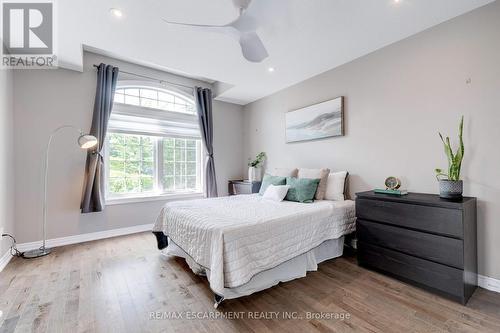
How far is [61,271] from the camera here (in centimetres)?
236

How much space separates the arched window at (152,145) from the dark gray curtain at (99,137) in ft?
0.74

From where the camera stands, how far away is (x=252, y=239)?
1820mm

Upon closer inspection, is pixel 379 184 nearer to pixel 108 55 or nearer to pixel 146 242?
pixel 146 242

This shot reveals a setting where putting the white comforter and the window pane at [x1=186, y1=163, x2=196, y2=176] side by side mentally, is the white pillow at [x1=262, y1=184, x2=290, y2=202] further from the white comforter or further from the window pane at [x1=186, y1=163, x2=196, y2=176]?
the window pane at [x1=186, y1=163, x2=196, y2=176]

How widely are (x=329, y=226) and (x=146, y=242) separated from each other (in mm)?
2653

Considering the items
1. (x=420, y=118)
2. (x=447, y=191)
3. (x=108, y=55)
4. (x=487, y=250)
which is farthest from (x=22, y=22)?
(x=487, y=250)

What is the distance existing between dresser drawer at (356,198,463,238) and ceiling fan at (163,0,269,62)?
1.96 meters

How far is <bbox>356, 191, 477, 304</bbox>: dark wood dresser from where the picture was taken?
1.77m

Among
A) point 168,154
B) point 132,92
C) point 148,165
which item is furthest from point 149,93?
point 148,165

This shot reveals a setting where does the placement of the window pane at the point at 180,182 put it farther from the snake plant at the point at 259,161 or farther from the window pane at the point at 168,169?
the snake plant at the point at 259,161

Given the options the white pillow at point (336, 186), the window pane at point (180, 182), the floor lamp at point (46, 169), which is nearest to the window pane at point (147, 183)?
the window pane at point (180, 182)

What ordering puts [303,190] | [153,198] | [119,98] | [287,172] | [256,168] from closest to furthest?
[303,190] → [287,172] → [119,98] → [153,198] → [256,168]

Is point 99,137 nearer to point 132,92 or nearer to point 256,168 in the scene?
point 132,92

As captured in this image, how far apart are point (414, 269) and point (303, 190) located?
1359 millimetres
